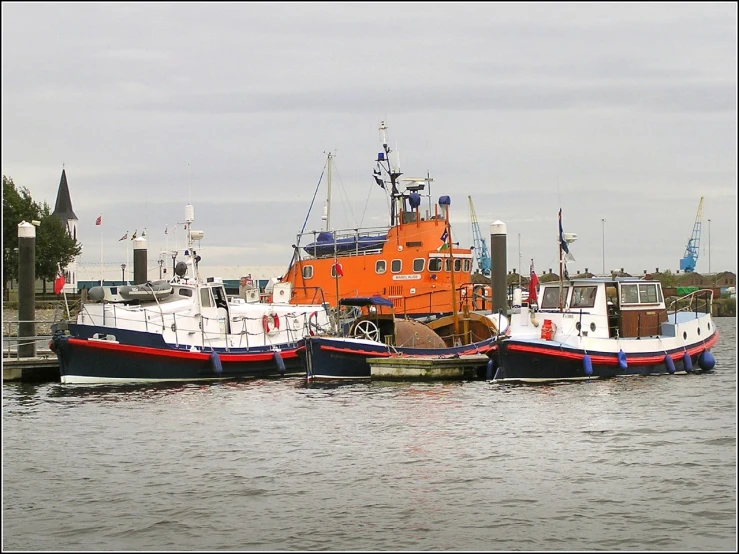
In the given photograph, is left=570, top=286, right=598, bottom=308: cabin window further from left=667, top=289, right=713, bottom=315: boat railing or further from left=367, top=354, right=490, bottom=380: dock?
left=667, top=289, right=713, bottom=315: boat railing

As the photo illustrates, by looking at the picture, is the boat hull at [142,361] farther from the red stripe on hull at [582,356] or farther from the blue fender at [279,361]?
the red stripe on hull at [582,356]

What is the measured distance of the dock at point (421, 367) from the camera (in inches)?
1210

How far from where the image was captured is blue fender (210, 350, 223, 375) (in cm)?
3180

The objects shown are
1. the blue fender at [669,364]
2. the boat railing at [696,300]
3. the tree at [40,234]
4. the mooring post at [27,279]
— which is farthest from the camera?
the tree at [40,234]

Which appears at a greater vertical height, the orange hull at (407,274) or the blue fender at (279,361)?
the orange hull at (407,274)

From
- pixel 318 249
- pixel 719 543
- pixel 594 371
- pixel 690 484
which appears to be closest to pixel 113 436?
pixel 690 484

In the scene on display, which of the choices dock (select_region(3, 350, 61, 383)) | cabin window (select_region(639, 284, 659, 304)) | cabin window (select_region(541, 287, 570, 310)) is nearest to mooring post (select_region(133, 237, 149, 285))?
dock (select_region(3, 350, 61, 383))

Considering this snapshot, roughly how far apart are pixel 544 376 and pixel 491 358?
1.92 meters

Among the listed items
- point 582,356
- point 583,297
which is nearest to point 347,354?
point 582,356

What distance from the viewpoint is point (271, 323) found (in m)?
34.7

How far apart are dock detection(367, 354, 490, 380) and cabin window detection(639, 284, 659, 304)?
4.96 meters

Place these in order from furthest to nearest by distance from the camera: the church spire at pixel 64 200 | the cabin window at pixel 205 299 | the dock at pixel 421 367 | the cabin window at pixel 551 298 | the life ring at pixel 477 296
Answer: the church spire at pixel 64 200, the life ring at pixel 477 296, the cabin window at pixel 205 299, the cabin window at pixel 551 298, the dock at pixel 421 367

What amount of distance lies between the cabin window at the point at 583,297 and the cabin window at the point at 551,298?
0.27m

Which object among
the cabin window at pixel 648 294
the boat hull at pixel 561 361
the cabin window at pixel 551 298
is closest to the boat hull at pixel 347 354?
the cabin window at pixel 551 298
